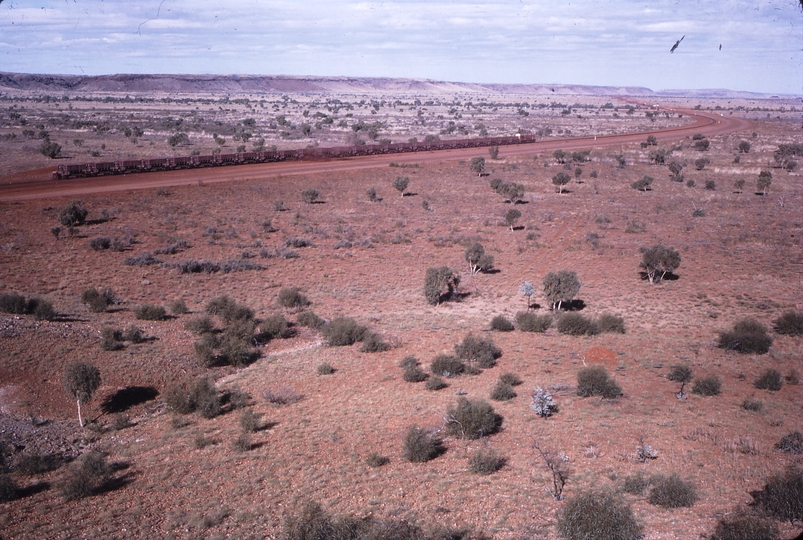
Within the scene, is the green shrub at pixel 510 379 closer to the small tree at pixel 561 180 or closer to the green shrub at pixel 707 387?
the green shrub at pixel 707 387

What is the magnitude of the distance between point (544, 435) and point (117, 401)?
37.2 feet

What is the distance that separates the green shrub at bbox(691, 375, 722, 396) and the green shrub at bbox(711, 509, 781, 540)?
6143mm

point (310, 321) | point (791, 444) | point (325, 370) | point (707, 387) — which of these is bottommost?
point (325, 370)

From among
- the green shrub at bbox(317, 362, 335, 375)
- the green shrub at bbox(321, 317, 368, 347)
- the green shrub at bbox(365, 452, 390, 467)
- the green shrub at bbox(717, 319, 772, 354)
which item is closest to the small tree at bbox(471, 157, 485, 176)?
the green shrub at bbox(321, 317, 368, 347)

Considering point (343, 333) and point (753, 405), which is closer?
point (753, 405)

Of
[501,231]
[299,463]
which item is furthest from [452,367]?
[501,231]

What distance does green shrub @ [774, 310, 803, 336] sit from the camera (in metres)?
18.7

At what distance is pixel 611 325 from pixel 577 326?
1259 millimetres

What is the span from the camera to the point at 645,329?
19938mm

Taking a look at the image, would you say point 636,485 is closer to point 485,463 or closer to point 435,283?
point 485,463

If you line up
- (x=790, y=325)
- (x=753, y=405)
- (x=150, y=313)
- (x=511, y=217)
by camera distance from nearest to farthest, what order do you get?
(x=753, y=405), (x=790, y=325), (x=150, y=313), (x=511, y=217)

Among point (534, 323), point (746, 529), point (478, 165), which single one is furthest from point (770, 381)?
point (478, 165)

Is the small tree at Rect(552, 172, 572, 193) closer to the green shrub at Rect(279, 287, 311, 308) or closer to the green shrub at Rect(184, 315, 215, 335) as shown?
the green shrub at Rect(279, 287, 311, 308)

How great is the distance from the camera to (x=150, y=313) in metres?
20.5
